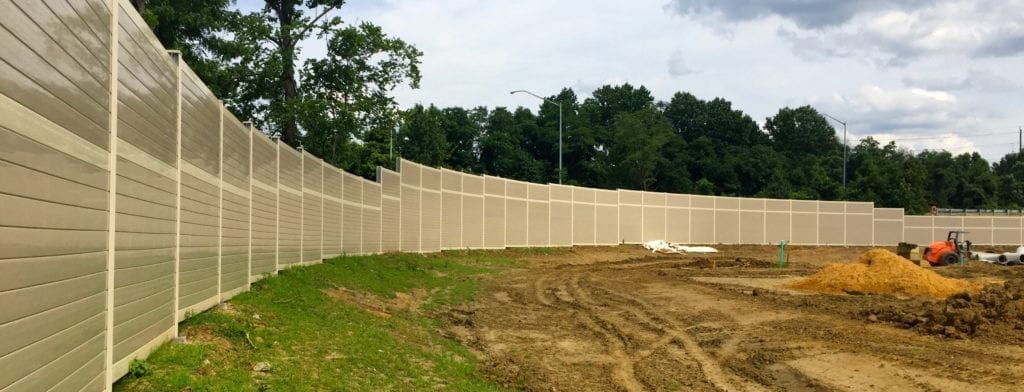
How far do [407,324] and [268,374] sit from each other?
6320 mm

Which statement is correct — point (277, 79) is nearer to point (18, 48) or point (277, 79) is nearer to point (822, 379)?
point (822, 379)

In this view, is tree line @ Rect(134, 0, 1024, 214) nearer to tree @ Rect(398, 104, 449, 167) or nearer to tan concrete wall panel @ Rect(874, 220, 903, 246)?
tree @ Rect(398, 104, 449, 167)

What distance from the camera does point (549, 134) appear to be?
282 ft

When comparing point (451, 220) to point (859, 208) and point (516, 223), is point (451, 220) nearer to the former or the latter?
point (516, 223)

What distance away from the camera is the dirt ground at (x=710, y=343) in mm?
11062

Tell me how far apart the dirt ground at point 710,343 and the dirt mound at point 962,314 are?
30cm

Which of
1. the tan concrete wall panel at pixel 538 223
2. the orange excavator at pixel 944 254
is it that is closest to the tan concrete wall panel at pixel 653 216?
the tan concrete wall panel at pixel 538 223

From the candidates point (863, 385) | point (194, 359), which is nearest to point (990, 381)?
point (863, 385)

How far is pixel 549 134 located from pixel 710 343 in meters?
72.5

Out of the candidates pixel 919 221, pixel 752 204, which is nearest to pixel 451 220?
pixel 752 204

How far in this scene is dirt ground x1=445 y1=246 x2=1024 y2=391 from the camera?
11.1 metres

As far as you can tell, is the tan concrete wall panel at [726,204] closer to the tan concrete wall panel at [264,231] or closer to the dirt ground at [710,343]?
the dirt ground at [710,343]

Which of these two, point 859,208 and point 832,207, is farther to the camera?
point 859,208

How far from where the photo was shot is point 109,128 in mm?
5652
